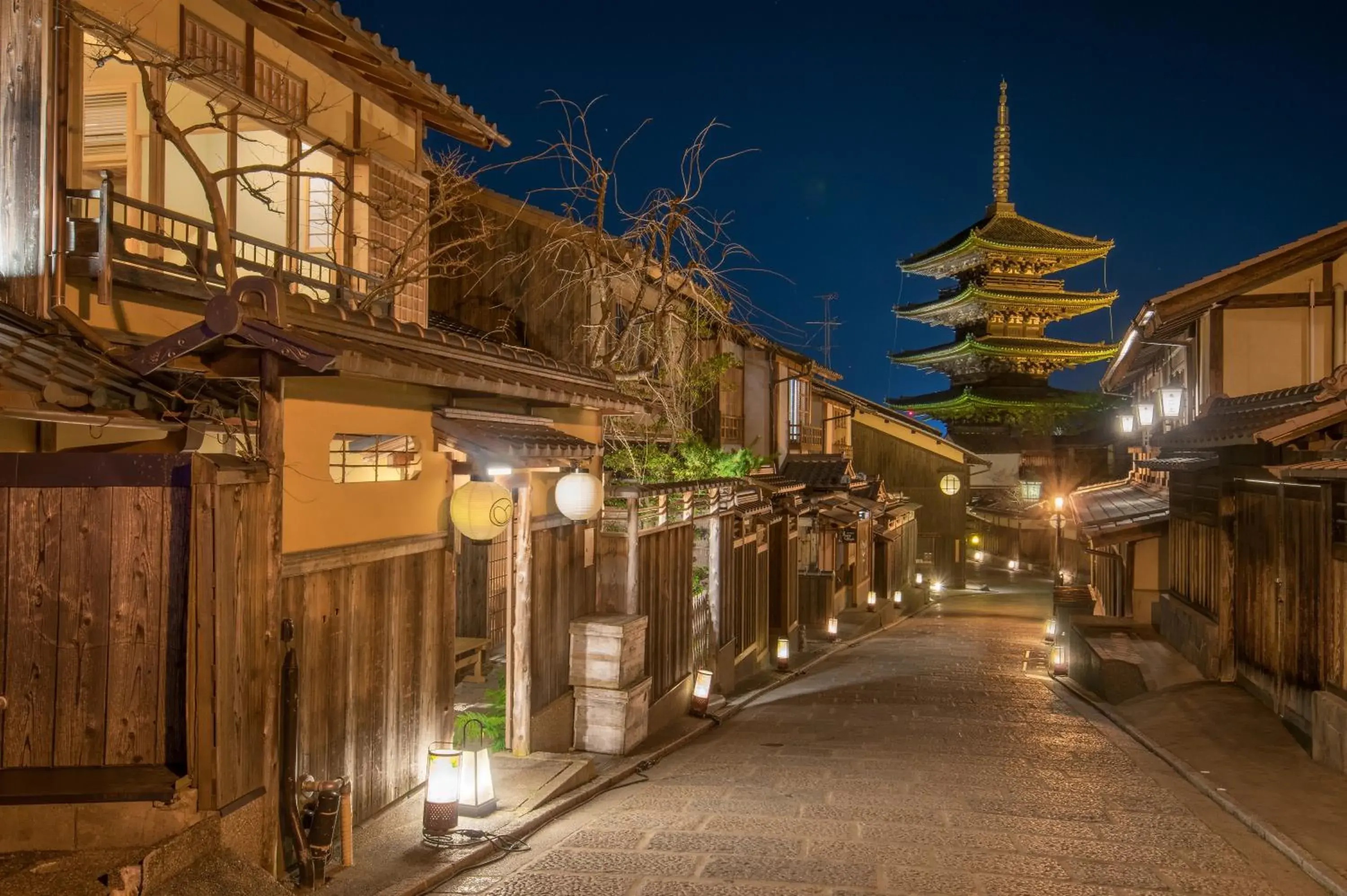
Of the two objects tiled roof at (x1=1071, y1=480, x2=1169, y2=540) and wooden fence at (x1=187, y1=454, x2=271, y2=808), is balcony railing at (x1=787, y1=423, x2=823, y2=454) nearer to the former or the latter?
tiled roof at (x1=1071, y1=480, x2=1169, y2=540)

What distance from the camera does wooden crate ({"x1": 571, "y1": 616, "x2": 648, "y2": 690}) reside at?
11.4 m

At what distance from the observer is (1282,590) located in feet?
41.2

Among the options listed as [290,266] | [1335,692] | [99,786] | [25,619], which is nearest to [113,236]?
[290,266]

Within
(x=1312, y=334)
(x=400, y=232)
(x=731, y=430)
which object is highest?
(x=400, y=232)

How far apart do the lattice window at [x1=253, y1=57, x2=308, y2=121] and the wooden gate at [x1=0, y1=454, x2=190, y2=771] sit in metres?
6.65

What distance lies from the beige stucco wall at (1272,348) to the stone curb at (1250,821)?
22.2ft

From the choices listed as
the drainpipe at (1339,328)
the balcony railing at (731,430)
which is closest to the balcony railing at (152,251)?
the drainpipe at (1339,328)

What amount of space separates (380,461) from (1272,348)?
15694 mm

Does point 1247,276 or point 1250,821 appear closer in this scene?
point 1250,821

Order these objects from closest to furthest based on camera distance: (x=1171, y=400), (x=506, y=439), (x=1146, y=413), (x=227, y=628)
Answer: (x=227, y=628)
(x=506, y=439)
(x=1171, y=400)
(x=1146, y=413)

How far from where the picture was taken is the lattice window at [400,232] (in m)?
13.0

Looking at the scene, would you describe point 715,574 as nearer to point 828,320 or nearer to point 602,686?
point 602,686

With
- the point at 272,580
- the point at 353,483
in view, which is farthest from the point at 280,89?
the point at 272,580

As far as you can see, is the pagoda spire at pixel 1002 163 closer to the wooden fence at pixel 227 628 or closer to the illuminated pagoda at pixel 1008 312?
the illuminated pagoda at pixel 1008 312
